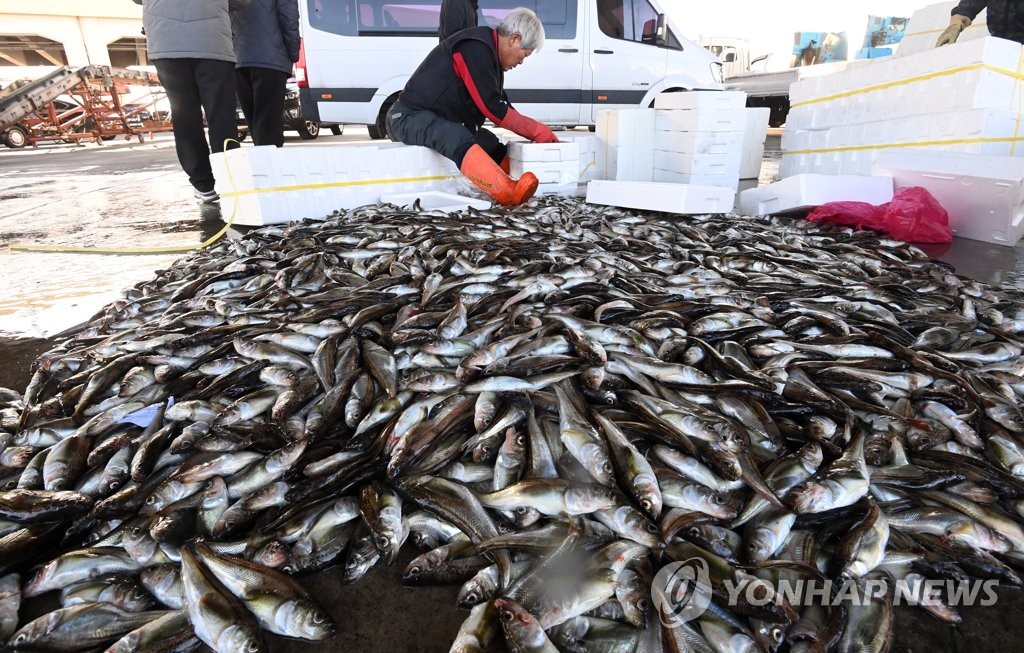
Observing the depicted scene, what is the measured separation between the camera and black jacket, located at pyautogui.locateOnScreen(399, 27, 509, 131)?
578 centimetres

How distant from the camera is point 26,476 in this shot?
1891mm

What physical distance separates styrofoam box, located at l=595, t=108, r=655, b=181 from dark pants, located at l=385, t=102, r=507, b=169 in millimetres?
1546

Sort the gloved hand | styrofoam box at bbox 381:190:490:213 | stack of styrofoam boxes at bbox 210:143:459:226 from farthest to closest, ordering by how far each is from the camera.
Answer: the gloved hand < styrofoam box at bbox 381:190:490:213 < stack of styrofoam boxes at bbox 210:143:459:226

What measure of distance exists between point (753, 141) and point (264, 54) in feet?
21.5

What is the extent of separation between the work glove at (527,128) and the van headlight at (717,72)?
15.2 feet

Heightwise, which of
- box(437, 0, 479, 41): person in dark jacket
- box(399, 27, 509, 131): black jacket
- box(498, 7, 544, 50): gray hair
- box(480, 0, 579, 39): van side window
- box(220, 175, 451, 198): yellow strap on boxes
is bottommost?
box(220, 175, 451, 198): yellow strap on boxes

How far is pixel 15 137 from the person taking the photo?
17062mm

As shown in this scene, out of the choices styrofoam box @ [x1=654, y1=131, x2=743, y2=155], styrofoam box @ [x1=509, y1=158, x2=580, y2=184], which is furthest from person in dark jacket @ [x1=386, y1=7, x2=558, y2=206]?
styrofoam box @ [x1=654, y1=131, x2=743, y2=155]

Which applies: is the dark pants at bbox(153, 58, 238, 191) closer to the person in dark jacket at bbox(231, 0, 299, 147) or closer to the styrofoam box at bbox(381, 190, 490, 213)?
the person in dark jacket at bbox(231, 0, 299, 147)

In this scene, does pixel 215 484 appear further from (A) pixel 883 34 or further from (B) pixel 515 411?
(A) pixel 883 34

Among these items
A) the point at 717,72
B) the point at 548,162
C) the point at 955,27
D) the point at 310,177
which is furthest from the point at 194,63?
the point at 955,27

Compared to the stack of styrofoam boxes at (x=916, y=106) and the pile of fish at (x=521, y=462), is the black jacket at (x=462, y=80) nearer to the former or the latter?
the pile of fish at (x=521, y=462)

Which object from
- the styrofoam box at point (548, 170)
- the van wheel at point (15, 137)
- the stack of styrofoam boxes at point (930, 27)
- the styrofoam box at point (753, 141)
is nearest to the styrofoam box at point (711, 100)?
the styrofoam box at point (753, 141)

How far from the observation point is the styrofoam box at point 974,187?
4520 mm
